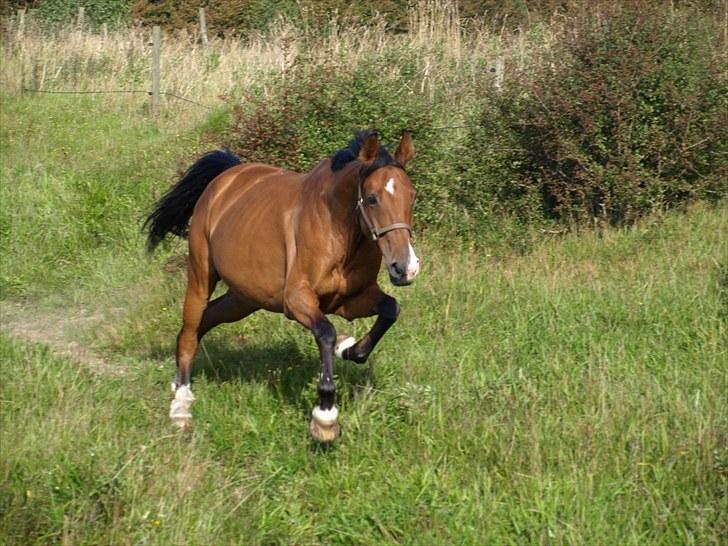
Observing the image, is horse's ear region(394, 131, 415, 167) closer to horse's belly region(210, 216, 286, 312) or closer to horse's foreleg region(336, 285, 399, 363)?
horse's foreleg region(336, 285, 399, 363)

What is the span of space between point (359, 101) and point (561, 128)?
7.35ft

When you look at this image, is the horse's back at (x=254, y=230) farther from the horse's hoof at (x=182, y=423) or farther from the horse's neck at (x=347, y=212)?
the horse's hoof at (x=182, y=423)

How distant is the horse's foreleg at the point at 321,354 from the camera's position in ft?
18.8

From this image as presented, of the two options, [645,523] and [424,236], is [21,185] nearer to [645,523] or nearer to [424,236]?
[424,236]

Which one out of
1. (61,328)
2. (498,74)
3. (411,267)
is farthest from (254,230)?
(498,74)

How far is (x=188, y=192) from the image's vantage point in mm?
8461

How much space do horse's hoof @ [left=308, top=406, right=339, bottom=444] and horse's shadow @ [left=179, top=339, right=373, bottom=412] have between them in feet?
2.88

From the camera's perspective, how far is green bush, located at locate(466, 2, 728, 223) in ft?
35.3

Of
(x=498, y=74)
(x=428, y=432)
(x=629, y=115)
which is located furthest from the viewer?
(x=498, y=74)

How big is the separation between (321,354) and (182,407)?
139 cm

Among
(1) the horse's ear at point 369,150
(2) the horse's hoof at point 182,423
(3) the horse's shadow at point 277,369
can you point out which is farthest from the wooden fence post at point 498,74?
(2) the horse's hoof at point 182,423

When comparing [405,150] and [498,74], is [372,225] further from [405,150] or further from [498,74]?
[498,74]

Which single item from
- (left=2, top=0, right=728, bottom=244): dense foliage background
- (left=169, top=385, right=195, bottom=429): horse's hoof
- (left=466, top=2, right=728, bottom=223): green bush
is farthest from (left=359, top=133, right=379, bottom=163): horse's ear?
(left=466, top=2, right=728, bottom=223): green bush

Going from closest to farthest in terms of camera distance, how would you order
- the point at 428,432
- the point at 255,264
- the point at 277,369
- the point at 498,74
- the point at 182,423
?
the point at 428,432
the point at 182,423
the point at 255,264
the point at 277,369
the point at 498,74
